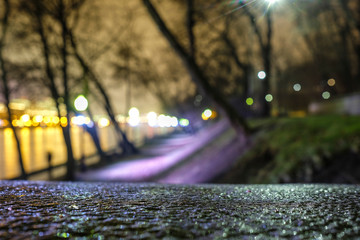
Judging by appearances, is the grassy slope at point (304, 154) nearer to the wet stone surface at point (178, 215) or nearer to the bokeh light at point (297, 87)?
the wet stone surface at point (178, 215)

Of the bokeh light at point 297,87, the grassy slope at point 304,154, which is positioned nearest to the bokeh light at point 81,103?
the grassy slope at point 304,154

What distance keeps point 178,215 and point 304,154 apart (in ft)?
30.1

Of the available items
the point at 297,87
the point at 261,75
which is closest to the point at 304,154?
the point at 261,75

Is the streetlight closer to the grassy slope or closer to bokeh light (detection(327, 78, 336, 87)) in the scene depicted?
the grassy slope

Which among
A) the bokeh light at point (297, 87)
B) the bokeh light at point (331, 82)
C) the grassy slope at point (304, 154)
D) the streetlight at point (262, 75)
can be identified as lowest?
the grassy slope at point (304, 154)

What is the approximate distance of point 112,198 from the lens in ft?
11.4

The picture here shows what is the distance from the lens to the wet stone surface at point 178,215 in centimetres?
218

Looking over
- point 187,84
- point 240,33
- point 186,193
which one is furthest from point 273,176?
point 187,84

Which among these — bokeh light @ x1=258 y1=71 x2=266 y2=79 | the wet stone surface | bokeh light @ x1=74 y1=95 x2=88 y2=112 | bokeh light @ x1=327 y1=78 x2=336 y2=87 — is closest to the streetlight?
bokeh light @ x1=258 y1=71 x2=266 y2=79

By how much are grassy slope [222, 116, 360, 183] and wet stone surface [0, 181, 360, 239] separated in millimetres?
6523

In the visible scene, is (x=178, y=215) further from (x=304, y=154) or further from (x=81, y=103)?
(x=81, y=103)

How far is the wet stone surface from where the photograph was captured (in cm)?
218

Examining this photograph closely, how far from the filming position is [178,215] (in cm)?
269

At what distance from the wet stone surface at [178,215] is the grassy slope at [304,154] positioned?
6523 millimetres
